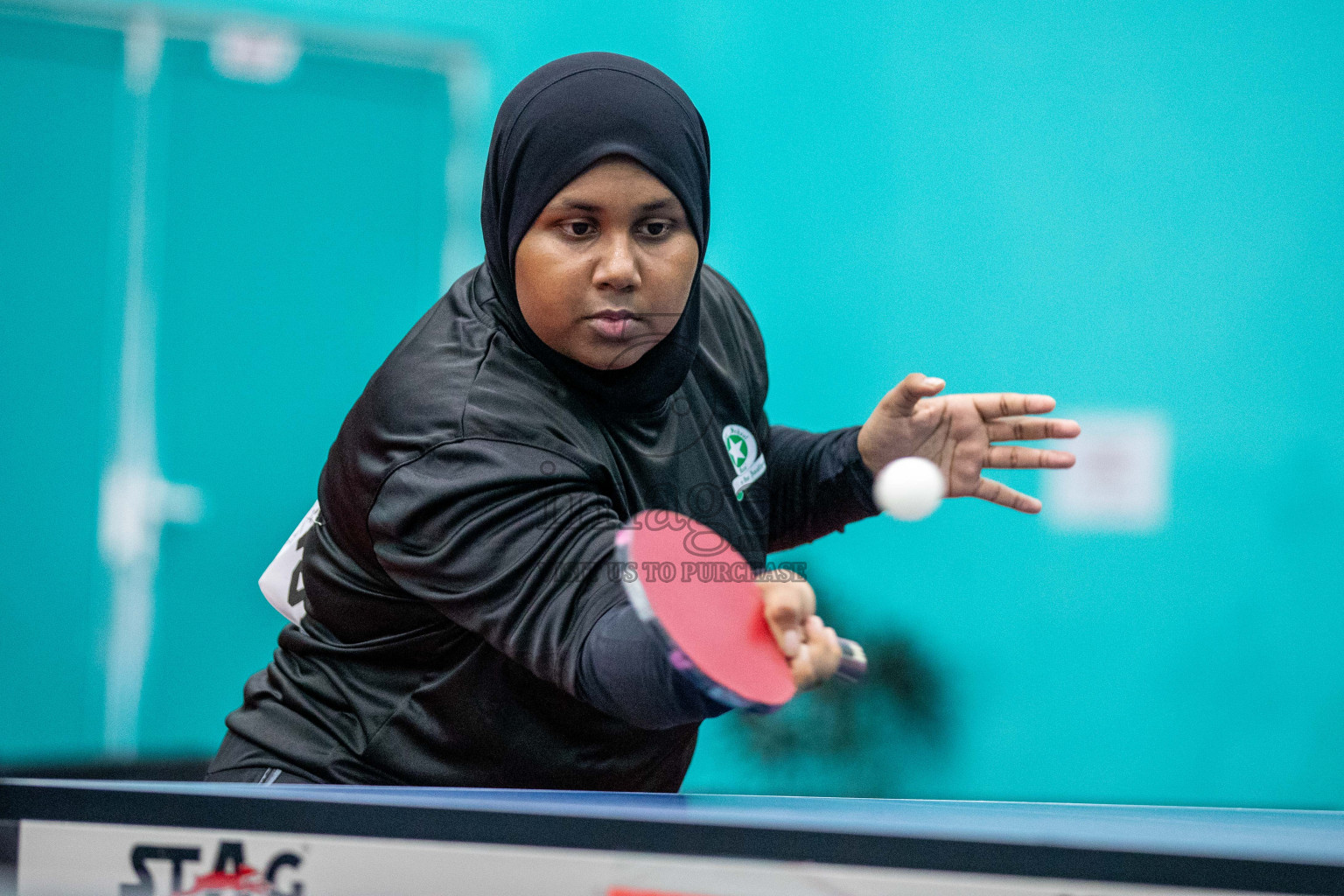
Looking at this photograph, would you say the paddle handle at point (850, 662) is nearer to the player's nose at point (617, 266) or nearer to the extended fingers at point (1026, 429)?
the player's nose at point (617, 266)

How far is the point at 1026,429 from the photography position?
1.44 metres

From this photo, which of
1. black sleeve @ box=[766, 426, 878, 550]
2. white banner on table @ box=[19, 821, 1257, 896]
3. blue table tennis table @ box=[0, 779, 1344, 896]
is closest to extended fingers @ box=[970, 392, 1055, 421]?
black sleeve @ box=[766, 426, 878, 550]

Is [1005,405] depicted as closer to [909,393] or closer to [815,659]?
[909,393]

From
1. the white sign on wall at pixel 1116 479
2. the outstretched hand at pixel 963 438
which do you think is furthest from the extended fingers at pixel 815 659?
the white sign on wall at pixel 1116 479

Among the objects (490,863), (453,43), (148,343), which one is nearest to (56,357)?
(148,343)

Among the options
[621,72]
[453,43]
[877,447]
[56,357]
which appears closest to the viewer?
[621,72]

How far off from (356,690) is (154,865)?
1.26 feet

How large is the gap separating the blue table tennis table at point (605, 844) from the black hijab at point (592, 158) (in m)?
0.44

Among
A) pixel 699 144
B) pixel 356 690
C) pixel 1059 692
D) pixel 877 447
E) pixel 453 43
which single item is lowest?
pixel 1059 692

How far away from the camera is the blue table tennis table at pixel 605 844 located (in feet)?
2.17

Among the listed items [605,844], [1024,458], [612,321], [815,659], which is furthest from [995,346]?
[605,844]

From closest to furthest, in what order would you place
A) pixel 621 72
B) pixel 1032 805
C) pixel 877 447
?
pixel 1032 805
pixel 621 72
pixel 877 447

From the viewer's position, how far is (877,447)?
4.78 ft

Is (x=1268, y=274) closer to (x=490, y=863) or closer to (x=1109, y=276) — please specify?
(x=1109, y=276)
